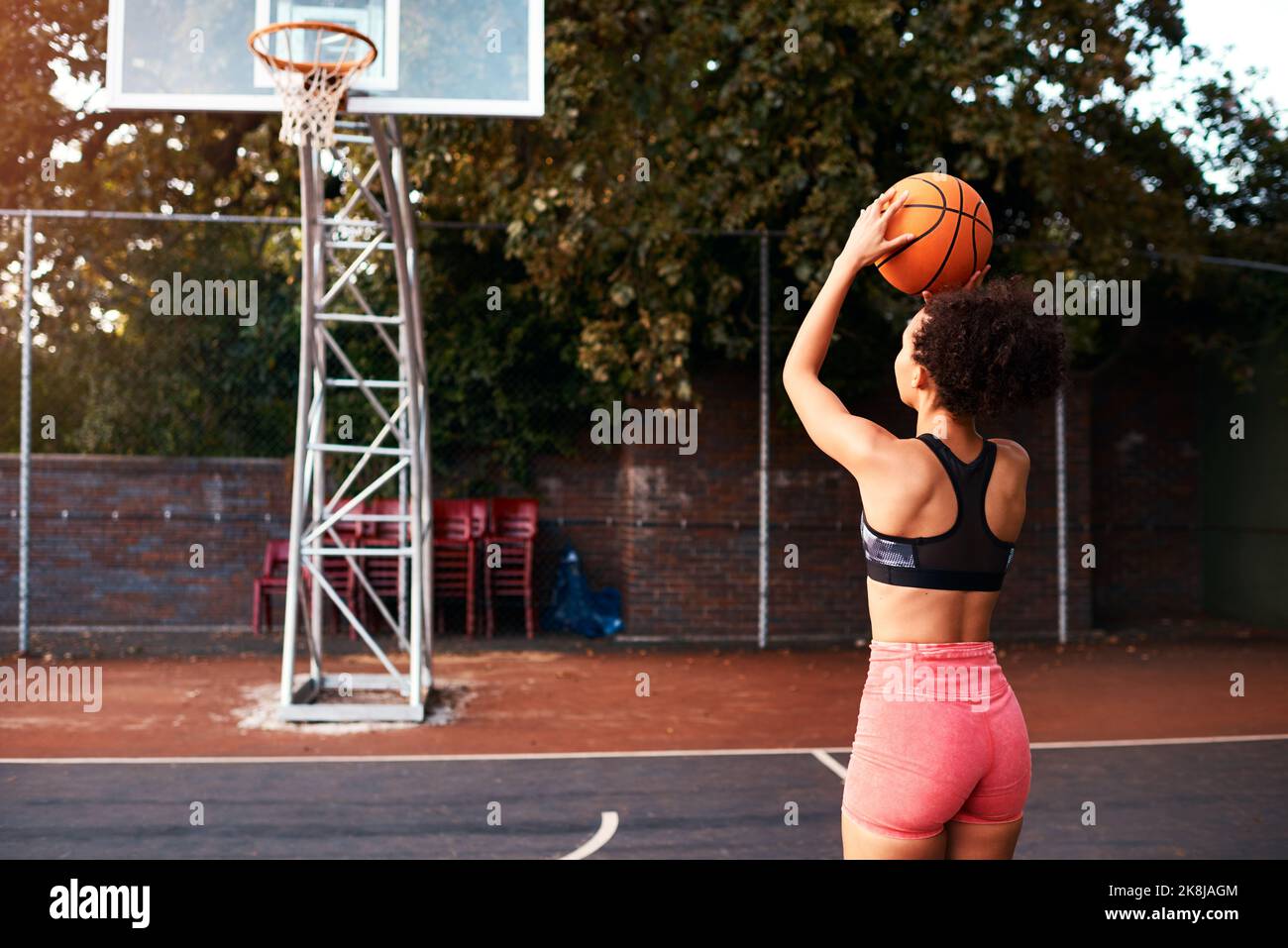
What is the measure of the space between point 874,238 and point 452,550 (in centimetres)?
1088

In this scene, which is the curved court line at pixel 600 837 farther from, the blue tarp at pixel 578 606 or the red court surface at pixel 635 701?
the blue tarp at pixel 578 606

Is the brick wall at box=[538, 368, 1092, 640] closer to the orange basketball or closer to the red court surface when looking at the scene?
the red court surface

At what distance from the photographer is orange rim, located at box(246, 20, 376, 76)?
7391 millimetres

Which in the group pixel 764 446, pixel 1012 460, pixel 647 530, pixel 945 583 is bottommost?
pixel 647 530

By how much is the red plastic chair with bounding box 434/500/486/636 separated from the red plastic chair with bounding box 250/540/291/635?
1.57m

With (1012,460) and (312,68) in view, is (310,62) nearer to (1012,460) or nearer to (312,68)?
(312,68)

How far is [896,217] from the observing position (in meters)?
2.83

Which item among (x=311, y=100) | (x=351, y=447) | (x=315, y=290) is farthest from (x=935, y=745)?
(x=351, y=447)

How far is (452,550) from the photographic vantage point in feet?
43.3

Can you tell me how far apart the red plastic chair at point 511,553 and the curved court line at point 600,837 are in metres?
6.82

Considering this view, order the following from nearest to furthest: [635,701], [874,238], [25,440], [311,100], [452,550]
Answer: [874,238] → [311,100] → [635,701] → [25,440] → [452,550]
